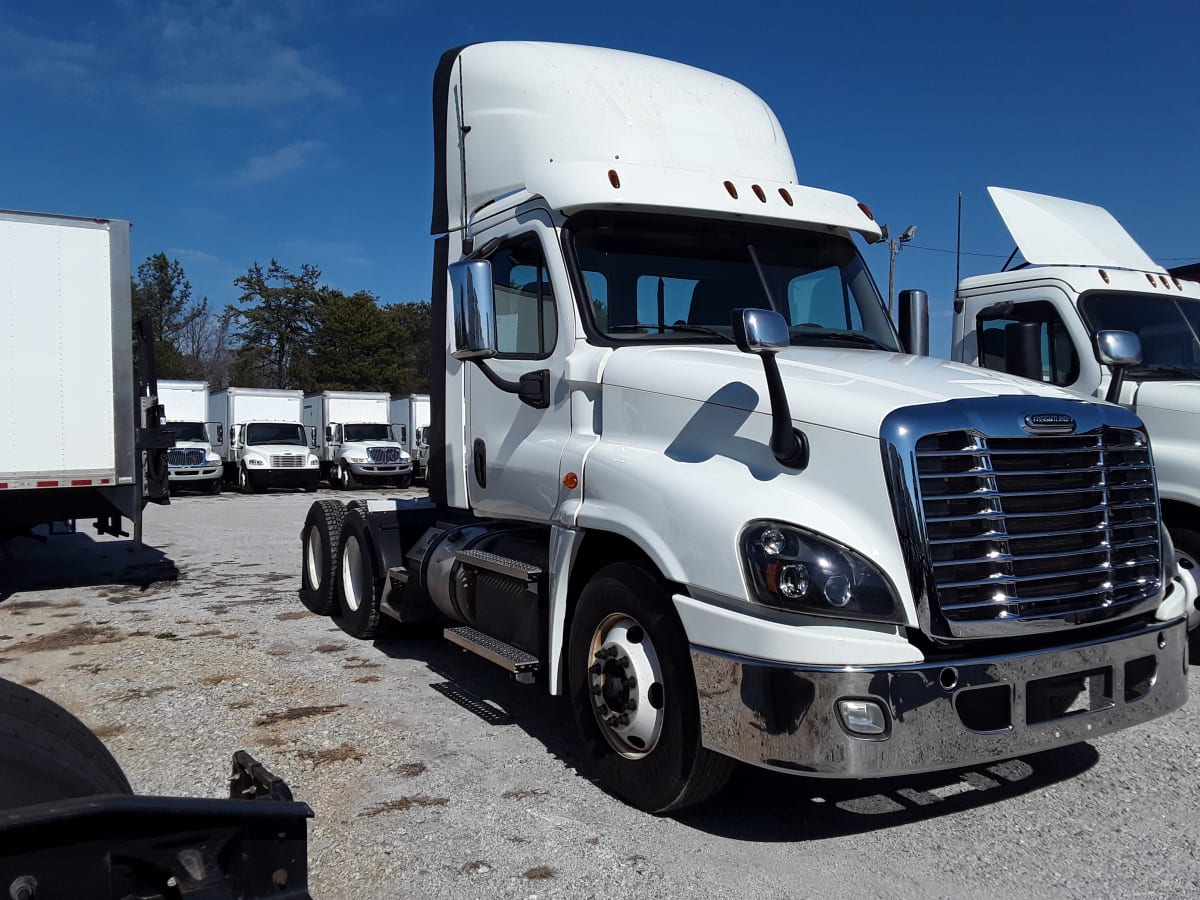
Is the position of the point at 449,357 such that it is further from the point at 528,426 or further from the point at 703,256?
the point at 703,256

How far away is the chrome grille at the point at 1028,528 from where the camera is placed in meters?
3.49

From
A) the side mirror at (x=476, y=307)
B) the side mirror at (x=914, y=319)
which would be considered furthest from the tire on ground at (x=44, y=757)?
the side mirror at (x=914, y=319)

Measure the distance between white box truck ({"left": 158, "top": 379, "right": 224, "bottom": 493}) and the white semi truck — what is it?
888 inches

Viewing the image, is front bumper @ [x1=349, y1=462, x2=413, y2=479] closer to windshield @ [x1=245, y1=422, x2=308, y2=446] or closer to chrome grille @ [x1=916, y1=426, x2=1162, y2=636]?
windshield @ [x1=245, y1=422, x2=308, y2=446]

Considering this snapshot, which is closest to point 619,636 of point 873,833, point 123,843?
point 873,833

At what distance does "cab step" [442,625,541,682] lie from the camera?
473cm

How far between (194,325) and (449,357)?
72.2m

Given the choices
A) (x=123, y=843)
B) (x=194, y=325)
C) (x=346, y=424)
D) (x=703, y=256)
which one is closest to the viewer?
(x=123, y=843)

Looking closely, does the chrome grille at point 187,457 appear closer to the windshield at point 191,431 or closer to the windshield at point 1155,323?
the windshield at point 191,431

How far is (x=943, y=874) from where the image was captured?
3.63 m

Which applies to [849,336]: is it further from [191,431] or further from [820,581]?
[191,431]

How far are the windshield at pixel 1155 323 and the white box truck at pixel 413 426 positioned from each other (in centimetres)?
2668

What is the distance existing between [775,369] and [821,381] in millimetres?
372

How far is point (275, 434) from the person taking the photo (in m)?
29.1
